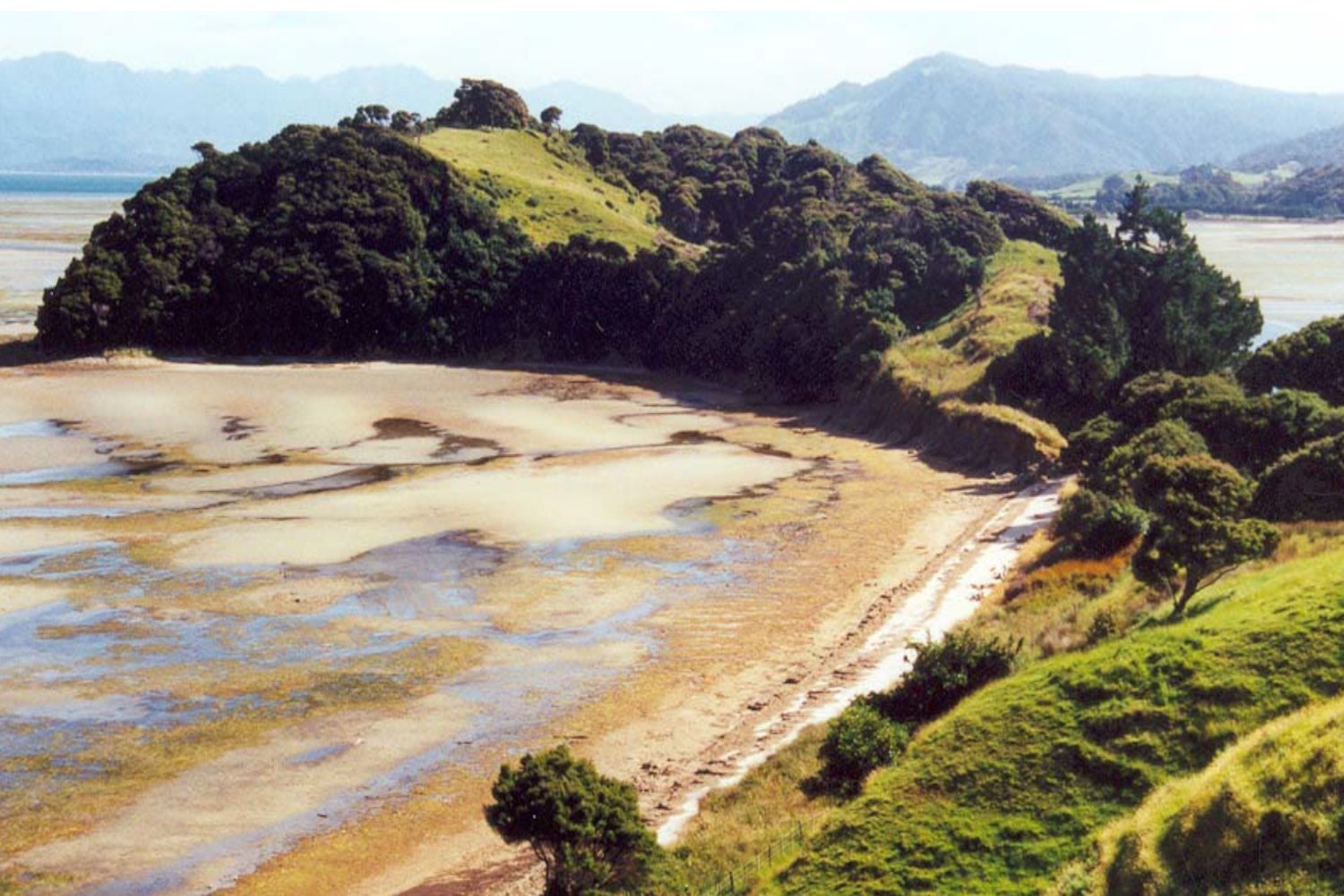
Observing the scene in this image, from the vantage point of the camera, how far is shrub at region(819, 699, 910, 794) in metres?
22.5

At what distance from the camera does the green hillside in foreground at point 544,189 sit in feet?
354

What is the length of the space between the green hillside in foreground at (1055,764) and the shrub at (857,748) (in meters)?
0.49

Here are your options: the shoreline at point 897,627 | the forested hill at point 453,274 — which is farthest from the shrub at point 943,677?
the forested hill at point 453,274

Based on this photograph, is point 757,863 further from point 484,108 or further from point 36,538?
point 484,108

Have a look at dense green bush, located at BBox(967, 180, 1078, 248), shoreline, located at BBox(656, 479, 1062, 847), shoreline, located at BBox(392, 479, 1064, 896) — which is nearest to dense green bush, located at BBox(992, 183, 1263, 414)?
shoreline, located at BBox(656, 479, 1062, 847)

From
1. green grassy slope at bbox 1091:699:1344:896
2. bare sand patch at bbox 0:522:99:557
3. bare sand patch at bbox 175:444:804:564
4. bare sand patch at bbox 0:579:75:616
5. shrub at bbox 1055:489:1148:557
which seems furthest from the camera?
bare sand patch at bbox 175:444:804:564

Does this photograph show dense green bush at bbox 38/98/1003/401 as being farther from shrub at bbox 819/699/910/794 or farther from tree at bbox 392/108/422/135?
shrub at bbox 819/699/910/794

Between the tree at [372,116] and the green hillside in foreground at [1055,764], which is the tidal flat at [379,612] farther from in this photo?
the tree at [372,116]

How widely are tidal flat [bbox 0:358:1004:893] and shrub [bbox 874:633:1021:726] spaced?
4563 mm

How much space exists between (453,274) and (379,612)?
6136 centimetres

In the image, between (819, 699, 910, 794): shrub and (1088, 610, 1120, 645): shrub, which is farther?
(1088, 610, 1120, 645): shrub

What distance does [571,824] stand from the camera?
1886 centimetres

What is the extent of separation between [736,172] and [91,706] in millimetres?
114464

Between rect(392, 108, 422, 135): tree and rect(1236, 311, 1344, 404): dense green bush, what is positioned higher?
rect(392, 108, 422, 135): tree
